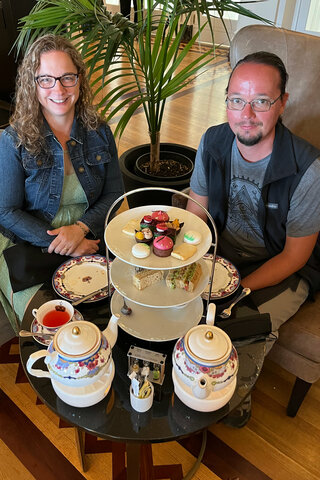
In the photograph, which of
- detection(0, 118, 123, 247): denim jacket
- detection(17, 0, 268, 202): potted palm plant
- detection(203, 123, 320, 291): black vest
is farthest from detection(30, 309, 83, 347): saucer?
detection(17, 0, 268, 202): potted palm plant

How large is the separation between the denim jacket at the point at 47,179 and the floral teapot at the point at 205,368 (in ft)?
2.77

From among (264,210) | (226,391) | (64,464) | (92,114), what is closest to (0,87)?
(92,114)

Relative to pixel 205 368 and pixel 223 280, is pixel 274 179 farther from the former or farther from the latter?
pixel 205 368

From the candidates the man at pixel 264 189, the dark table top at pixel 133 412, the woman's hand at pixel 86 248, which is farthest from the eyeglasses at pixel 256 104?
the dark table top at pixel 133 412

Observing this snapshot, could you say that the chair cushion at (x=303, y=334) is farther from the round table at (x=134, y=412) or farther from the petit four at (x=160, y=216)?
the petit four at (x=160, y=216)

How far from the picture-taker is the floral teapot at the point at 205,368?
2.96 feet

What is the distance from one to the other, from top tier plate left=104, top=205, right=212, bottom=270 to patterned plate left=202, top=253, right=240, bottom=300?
249mm

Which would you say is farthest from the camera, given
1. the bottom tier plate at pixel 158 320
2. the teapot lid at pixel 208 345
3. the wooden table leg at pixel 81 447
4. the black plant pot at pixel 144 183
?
the black plant pot at pixel 144 183

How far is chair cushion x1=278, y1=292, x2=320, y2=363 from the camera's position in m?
1.44

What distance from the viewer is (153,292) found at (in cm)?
109

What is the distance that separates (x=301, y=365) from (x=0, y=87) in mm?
2945

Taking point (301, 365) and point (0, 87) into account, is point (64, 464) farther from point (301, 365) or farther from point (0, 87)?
point (0, 87)

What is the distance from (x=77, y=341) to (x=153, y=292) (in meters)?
0.26

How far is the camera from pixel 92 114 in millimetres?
1653
